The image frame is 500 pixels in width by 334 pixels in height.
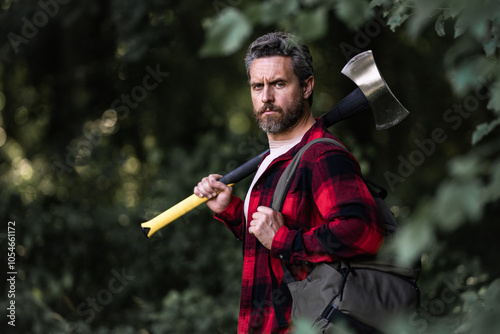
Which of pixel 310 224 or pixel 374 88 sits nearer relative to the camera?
pixel 310 224

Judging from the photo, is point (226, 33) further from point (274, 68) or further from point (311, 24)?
point (274, 68)

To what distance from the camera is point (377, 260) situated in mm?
2189

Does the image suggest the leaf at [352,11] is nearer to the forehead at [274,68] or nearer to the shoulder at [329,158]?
the shoulder at [329,158]

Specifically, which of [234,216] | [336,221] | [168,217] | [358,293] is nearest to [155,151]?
[168,217]

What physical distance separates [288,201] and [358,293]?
483 millimetres

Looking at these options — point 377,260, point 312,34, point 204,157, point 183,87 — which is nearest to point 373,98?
point 377,260

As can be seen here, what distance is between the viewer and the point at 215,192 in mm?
2871

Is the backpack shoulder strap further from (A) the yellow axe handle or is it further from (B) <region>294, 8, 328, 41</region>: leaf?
(B) <region>294, 8, 328, 41</region>: leaf

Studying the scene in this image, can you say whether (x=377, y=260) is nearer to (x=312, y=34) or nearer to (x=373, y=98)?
(x=373, y=98)

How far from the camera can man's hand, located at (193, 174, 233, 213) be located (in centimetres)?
285

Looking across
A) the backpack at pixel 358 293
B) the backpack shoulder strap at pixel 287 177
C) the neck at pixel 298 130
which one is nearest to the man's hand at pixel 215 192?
the neck at pixel 298 130

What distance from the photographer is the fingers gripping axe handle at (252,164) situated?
105 inches

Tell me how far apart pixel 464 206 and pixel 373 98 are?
1.75m

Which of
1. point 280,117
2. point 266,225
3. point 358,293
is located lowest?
point 358,293
